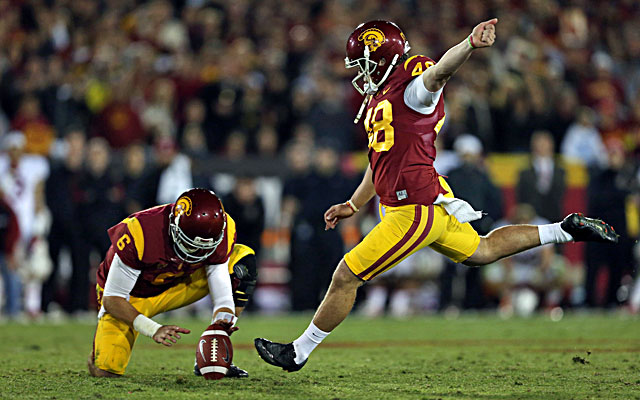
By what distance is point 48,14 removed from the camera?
1290 cm

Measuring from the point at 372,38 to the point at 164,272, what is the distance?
1.72m

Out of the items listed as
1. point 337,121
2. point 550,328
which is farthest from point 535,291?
point 337,121

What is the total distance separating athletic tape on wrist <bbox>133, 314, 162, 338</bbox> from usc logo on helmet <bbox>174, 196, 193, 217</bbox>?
1.86ft

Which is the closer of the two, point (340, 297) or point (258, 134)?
point (340, 297)

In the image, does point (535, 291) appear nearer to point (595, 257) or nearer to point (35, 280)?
point (595, 257)

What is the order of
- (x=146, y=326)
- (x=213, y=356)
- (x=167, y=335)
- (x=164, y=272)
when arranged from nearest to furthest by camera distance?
1. (x=167, y=335)
2. (x=146, y=326)
3. (x=213, y=356)
4. (x=164, y=272)

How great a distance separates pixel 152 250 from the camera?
197 inches

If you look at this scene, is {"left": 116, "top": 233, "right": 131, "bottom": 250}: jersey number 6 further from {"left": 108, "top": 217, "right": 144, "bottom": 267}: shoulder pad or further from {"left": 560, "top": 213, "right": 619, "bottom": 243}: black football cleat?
{"left": 560, "top": 213, "right": 619, "bottom": 243}: black football cleat

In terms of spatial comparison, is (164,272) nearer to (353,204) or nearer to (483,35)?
(353,204)

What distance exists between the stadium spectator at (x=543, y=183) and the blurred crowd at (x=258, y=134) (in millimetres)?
22

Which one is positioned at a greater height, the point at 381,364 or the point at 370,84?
the point at 370,84

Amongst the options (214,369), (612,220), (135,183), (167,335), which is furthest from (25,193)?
(612,220)

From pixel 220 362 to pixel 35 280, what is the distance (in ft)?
18.5

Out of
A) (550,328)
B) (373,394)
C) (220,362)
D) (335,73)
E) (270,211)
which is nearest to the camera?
(373,394)
